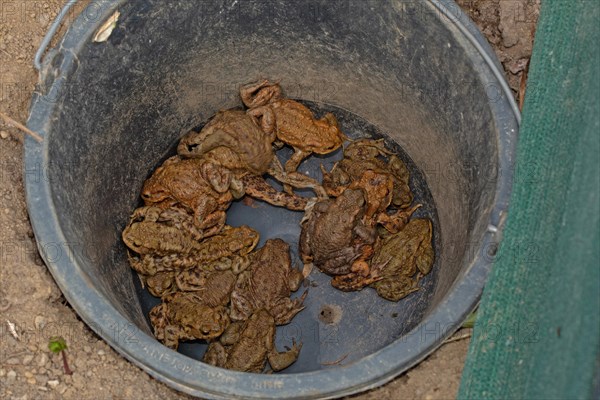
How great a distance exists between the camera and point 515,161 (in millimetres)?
3035

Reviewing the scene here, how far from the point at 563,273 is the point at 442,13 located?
1563mm

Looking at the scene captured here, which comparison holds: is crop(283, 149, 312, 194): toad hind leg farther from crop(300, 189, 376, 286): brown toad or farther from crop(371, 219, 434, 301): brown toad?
crop(371, 219, 434, 301): brown toad

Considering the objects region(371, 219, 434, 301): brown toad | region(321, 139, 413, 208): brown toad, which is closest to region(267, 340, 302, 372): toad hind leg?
region(371, 219, 434, 301): brown toad

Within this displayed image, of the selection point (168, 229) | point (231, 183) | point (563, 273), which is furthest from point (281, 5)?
point (563, 273)

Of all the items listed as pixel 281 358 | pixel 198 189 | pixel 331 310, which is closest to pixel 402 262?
pixel 331 310

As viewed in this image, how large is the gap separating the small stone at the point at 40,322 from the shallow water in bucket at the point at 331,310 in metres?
0.87

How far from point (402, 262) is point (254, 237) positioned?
92 cm

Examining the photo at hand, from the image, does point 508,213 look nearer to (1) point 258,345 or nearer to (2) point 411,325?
(2) point 411,325

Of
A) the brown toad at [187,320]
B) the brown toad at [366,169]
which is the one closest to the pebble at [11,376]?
the brown toad at [187,320]

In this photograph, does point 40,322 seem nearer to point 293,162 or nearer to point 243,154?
point 243,154

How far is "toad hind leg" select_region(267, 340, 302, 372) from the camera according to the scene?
3742 millimetres

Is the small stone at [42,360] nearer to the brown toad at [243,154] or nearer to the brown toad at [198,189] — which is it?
the brown toad at [198,189]

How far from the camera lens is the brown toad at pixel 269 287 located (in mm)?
3855

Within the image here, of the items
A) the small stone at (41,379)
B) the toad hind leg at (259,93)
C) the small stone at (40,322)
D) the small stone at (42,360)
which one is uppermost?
the toad hind leg at (259,93)
